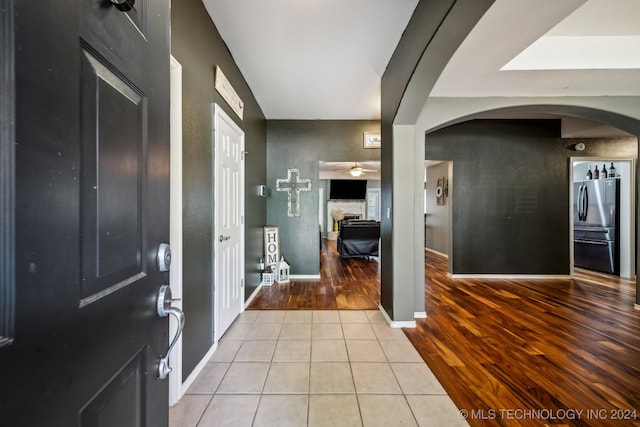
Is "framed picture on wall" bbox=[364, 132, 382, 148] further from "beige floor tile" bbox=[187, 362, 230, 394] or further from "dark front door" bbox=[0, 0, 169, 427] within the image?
"dark front door" bbox=[0, 0, 169, 427]

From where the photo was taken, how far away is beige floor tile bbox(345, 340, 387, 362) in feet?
6.85

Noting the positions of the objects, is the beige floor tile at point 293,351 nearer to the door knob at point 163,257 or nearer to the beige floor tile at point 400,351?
the beige floor tile at point 400,351

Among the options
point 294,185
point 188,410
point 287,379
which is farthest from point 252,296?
point 294,185

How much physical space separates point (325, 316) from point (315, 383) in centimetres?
108

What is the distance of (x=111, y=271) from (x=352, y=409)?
5.38 ft

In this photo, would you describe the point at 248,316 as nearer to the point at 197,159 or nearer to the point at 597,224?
the point at 197,159

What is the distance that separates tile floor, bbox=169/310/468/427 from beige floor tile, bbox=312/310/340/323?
0.54 feet

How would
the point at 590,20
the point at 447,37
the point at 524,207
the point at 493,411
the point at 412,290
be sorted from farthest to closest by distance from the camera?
the point at 524,207 → the point at 412,290 → the point at 590,20 → the point at 447,37 → the point at 493,411

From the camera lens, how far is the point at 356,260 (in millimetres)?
6117

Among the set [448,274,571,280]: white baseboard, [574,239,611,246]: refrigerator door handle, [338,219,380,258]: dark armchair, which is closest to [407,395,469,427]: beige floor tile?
[448,274,571,280]: white baseboard

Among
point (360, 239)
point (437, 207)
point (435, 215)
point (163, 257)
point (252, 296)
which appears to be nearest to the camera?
point (163, 257)

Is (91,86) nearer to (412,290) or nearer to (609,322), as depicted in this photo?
(412,290)

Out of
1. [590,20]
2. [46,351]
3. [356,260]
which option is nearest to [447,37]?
[590,20]

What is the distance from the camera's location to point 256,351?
7.21 feet
